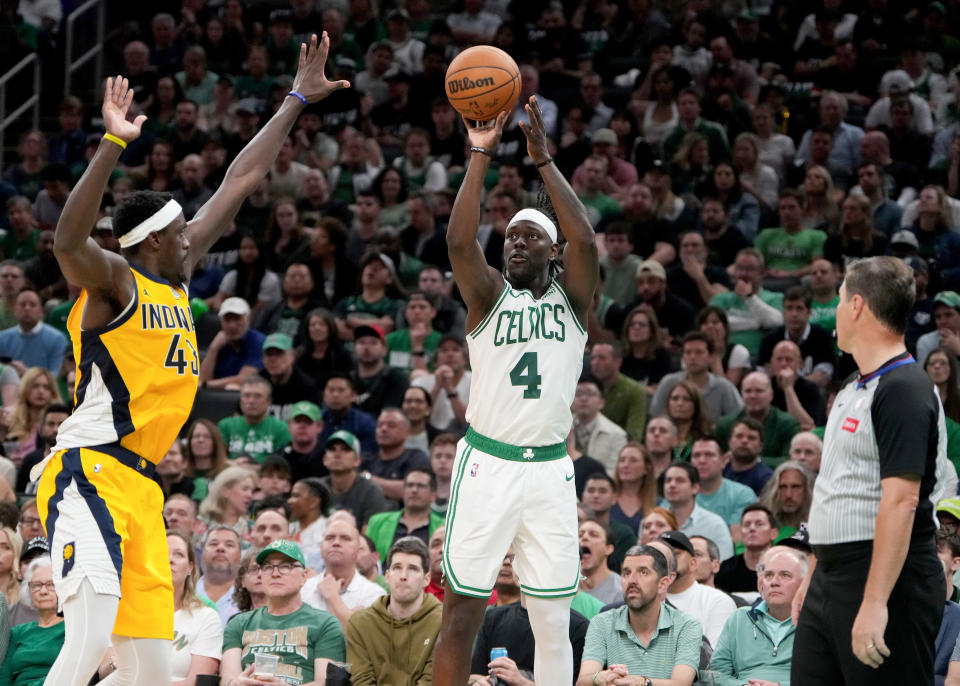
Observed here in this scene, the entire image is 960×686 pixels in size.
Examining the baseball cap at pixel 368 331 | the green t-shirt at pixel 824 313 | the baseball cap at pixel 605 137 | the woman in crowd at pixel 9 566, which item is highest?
the baseball cap at pixel 605 137

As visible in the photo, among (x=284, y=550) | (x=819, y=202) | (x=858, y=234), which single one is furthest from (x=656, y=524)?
(x=819, y=202)

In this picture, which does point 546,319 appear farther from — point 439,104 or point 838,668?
point 439,104

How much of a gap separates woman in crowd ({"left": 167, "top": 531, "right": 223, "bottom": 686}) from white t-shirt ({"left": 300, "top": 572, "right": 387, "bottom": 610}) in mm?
790

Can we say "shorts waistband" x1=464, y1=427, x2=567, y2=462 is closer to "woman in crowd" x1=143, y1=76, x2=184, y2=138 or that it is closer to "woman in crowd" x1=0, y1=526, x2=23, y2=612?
"woman in crowd" x1=0, y1=526, x2=23, y2=612

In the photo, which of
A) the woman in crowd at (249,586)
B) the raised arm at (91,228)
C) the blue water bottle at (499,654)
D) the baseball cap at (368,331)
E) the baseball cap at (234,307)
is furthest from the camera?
the baseball cap at (234,307)

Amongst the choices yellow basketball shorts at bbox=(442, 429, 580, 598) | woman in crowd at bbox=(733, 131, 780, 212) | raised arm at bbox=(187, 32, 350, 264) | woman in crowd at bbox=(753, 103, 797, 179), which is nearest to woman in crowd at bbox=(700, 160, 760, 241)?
woman in crowd at bbox=(733, 131, 780, 212)

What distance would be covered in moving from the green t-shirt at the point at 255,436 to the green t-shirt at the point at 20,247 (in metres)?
4.83

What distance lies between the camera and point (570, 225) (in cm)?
639

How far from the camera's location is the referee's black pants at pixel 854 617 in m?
4.73

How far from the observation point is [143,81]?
18438mm

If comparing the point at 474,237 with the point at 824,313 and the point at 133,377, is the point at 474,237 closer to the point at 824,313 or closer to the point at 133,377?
the point at 133,377

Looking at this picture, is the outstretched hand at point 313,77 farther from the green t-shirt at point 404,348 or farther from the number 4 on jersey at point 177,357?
the green t-shirt at point 404,348

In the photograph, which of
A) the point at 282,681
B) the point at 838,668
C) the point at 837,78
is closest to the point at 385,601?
the point at 282,681

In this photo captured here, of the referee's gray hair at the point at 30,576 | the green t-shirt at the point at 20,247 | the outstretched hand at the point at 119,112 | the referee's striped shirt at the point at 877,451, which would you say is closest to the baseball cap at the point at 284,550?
the referee's gray hair at the point at 30,576
